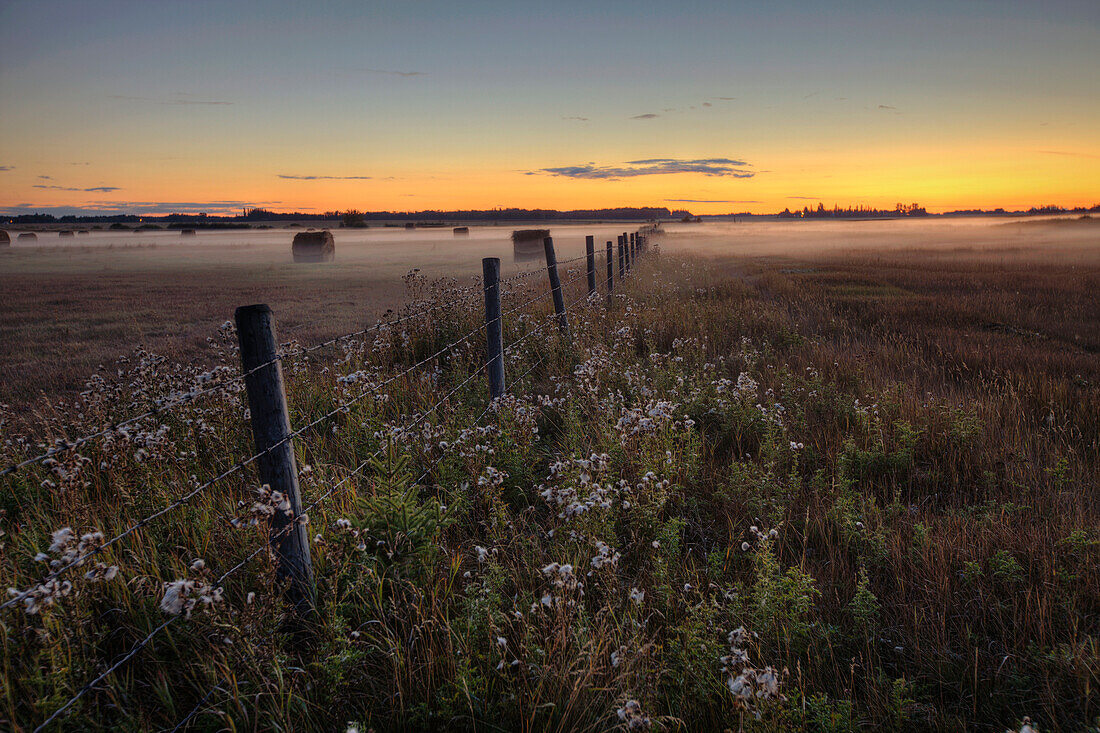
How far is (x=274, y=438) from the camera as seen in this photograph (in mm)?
2889

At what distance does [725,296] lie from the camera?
51.1 ft

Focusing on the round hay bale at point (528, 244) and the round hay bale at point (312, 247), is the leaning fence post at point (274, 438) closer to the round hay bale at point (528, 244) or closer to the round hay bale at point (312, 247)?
the round hay bale at point (528, 244)

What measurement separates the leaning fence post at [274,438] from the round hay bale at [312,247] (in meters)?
49.6

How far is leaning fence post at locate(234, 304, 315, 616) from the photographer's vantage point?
284cm

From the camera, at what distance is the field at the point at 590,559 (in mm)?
2490

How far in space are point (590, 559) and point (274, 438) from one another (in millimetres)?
1982

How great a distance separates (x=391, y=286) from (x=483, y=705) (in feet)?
86.3

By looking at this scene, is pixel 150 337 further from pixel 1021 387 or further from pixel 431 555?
pixel 1021 387

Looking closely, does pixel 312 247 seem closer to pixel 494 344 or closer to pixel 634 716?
pixel 494 344

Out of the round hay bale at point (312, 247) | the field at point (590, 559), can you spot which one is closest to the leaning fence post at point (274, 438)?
the field at point (590, 559)

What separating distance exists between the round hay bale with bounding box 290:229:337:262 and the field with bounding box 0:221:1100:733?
147 ft

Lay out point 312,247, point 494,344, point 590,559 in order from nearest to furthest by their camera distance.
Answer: point 590,559 → point 494,344 → point 312,247

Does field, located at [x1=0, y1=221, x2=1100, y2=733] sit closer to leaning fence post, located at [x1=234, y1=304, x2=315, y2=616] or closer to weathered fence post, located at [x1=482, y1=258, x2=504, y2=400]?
leaning fence post, located at [x1=234, y1=304, x2=315, y2=616]

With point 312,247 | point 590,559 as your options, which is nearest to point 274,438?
point 590,559
